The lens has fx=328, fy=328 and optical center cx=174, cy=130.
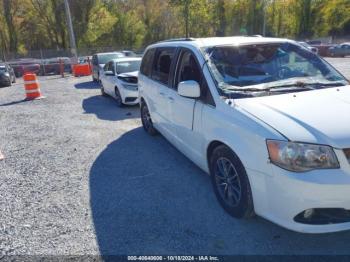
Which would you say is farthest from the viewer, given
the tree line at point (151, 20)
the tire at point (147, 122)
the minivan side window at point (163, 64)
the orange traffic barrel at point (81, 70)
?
the tree line at point (151, 20)

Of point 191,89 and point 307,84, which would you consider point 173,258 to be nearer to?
point 191,89

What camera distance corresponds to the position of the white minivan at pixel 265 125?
2.66 m

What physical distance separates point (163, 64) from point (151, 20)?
54.4m

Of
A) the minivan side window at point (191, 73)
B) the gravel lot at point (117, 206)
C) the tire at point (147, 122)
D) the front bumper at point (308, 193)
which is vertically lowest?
the gravel lot at point (117, 206)

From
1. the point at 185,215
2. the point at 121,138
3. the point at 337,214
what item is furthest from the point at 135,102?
the point at 337,214

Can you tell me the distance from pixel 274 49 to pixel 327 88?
938 millimetres

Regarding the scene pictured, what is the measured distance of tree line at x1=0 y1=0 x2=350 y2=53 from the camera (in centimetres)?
4444

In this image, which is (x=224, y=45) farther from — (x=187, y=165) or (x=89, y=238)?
(x=89, y=238)

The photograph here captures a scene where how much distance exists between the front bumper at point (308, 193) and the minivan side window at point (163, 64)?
2.71 metres

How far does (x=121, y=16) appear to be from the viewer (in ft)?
174

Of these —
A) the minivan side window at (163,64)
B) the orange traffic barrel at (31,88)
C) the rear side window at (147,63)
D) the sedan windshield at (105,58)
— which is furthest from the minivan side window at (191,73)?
the sedan windshield at (105,58)

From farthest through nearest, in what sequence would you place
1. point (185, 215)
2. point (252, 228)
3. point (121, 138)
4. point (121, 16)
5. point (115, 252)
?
1. point (121, 16)
2. point (121, 138)
3. point (185, 215)
4. point (252, 228)
5. point (115, 252)

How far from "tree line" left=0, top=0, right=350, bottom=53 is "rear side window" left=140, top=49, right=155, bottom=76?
3602 cm

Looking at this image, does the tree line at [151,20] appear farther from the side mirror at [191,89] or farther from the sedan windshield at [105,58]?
the side mirror at [191,89]
